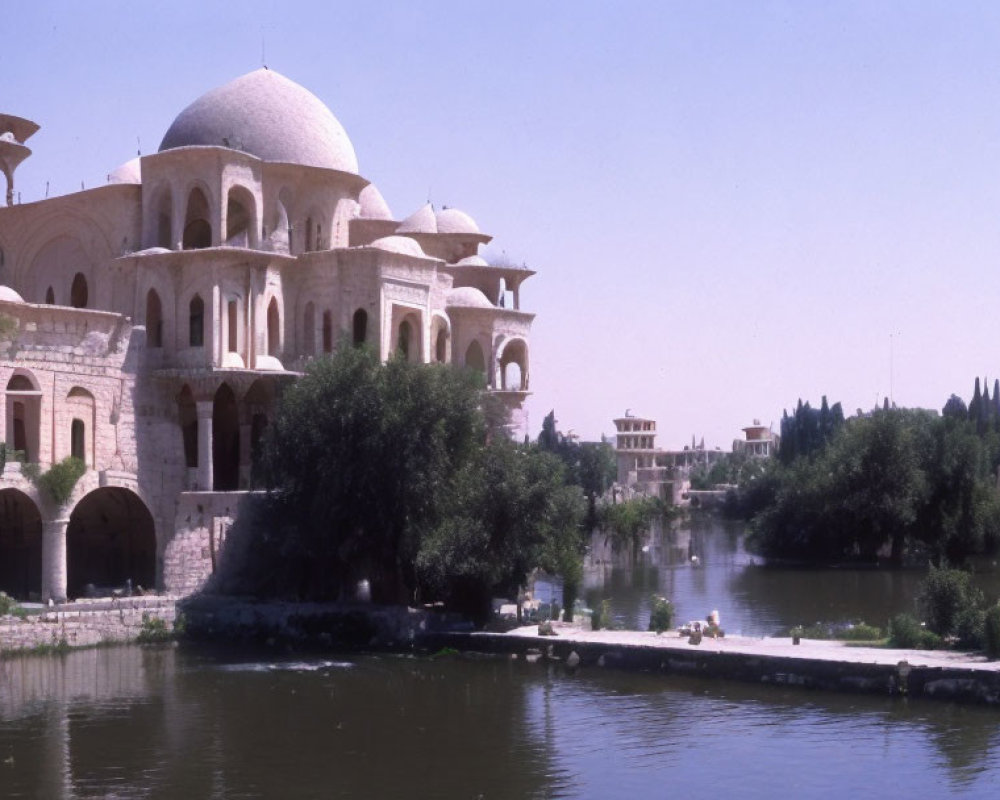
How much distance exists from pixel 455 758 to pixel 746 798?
3862 millimetres

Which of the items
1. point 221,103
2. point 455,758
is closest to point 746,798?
point 455,758

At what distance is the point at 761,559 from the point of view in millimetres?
48844

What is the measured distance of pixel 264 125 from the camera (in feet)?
106

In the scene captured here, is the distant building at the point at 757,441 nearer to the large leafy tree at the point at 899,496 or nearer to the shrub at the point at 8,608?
the large leafy tree at the point at 899,496

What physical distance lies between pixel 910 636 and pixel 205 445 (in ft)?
46.3

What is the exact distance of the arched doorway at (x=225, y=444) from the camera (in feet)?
104

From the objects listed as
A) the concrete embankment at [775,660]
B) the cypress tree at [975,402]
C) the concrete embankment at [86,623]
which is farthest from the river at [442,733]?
the cypress tree at [975,402]

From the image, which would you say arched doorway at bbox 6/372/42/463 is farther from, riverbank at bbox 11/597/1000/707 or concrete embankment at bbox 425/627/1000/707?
concrete embankment at bbox 425/627/1000/707

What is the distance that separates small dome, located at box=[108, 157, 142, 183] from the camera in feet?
112

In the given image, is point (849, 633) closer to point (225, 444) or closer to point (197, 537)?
point (197, 537)

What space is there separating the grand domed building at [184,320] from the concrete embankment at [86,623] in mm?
1319

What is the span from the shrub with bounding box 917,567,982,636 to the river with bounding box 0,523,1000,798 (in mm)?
2809

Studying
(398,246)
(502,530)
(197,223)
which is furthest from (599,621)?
(197,223)

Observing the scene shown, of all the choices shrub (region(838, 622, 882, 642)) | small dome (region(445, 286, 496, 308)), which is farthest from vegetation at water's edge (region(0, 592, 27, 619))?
shrub (region(838, 622, 882, 642))
